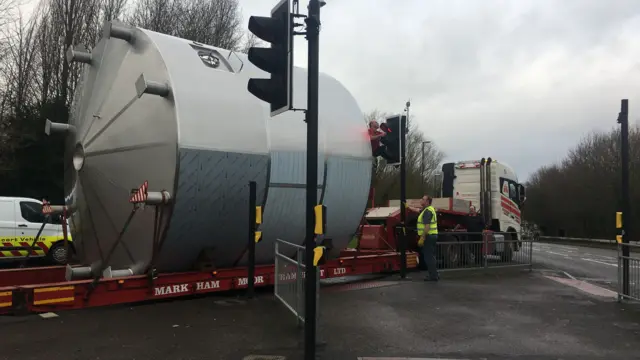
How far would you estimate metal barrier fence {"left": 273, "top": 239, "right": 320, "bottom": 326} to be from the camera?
691 centimetres

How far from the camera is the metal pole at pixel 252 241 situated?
26.5ft

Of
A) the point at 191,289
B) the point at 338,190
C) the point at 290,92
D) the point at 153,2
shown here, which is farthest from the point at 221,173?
the point at 153,2

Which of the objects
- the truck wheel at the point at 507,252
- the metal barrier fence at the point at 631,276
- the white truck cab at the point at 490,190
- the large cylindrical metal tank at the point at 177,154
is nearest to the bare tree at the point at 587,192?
the white truck cab at the point at 490,190

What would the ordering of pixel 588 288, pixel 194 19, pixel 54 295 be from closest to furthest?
pixel 54 295 → pixel 588 288 → pixel 194 19

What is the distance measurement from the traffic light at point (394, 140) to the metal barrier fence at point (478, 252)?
304 cm

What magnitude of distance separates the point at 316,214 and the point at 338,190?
15.3ft

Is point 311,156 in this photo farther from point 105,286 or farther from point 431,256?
point 431,256

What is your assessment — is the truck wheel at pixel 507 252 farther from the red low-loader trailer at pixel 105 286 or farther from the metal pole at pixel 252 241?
the metal pole at pixel 252 241

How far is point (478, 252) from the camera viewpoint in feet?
44.3

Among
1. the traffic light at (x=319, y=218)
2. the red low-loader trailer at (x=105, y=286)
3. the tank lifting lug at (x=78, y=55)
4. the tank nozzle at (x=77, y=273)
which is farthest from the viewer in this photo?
the tank lifting lug at (x=78, y=55)

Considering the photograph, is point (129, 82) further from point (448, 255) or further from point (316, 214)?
point (448, 255)

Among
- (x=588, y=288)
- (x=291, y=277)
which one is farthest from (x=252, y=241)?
(x=588, y=288)

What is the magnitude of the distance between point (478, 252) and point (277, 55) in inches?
397

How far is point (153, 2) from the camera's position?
27.5 metres
